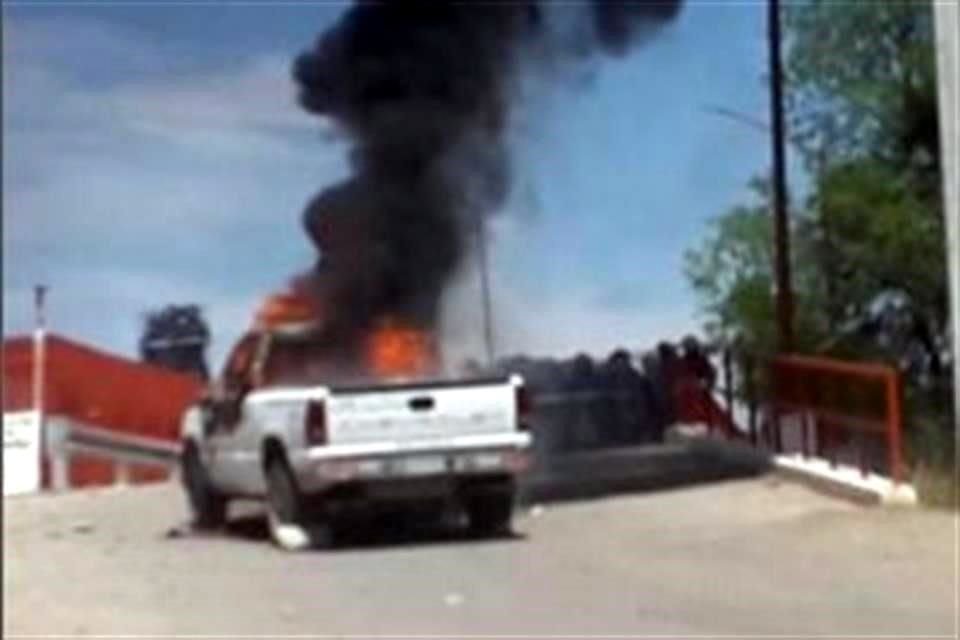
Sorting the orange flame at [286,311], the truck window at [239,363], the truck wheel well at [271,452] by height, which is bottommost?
the truck wheel well at [271,452]

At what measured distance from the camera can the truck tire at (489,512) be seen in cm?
1058

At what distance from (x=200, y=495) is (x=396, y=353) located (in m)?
0.86

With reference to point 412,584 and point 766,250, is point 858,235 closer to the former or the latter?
point 766,250

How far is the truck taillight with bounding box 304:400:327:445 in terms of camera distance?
29.5 feet

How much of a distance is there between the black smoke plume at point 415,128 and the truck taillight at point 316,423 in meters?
0.42

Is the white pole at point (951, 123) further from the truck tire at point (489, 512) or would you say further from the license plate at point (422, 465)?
the license plate at point (422, 465)

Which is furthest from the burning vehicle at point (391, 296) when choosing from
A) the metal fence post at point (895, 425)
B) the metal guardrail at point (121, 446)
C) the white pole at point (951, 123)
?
the metal fence post at point (895, 425)

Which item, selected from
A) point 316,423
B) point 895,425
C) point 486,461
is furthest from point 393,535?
point 895,425

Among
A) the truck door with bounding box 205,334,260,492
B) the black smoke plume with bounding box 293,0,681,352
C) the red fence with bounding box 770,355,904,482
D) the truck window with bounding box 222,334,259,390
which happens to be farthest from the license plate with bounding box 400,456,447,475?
the red fence with bounding box 770,355,904,482

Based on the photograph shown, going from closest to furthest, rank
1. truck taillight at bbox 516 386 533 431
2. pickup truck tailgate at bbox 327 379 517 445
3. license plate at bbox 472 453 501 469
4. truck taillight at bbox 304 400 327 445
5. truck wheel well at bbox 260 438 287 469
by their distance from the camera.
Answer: truck wheel well at bbox 260 438 287 469, truck taillight at bbox 304 400 327 445, pickup truck tailgate at bbox 327 379 517 445, truck taillight at bbox 516 386 533 431, license plate at bbox 472 453 501 469

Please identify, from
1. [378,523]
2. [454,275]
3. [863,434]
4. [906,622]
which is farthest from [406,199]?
[863,434]

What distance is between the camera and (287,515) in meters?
9.65

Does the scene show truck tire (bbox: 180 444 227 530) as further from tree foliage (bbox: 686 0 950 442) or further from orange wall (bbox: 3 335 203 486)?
tree foliage (bbox: 686 0 950 442)

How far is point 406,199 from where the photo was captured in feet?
33.0
